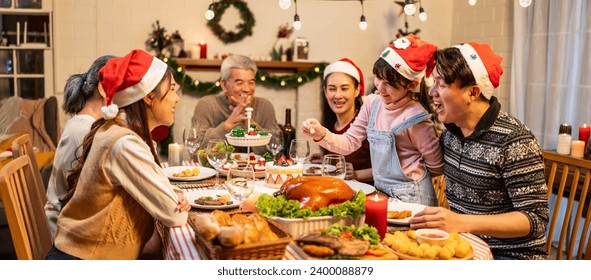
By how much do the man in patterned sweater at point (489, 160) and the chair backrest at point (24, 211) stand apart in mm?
1242

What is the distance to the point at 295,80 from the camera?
5.52m

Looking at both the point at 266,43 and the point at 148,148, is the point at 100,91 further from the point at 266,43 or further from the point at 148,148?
the point at 266,43

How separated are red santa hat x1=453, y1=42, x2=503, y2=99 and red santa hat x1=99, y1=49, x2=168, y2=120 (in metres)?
0.93

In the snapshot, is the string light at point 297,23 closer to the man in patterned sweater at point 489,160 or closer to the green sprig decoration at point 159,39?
the man in patterned sweater at point 489,160

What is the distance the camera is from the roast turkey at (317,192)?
5.07 feet

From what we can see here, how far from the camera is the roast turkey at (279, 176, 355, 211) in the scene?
5.07 feet

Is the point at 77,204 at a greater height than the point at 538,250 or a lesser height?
greater

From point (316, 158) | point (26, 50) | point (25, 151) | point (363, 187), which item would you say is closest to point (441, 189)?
point (316, 158)

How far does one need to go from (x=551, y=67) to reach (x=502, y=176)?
2.80 m

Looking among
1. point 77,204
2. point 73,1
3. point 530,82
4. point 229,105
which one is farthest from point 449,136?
point 73,1

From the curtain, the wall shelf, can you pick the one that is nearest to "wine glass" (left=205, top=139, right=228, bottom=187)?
the curtain

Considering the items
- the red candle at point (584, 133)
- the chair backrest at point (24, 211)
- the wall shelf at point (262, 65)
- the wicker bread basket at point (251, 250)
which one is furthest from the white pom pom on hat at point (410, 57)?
the wall shelf at point (262, 65)

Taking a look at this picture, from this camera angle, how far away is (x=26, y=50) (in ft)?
17.1

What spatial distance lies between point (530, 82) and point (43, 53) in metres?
3.98
